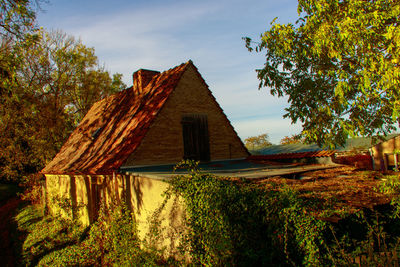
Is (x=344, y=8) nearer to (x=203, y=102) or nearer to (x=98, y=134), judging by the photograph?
(x=203, y=102)

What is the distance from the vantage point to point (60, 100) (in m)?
26.7

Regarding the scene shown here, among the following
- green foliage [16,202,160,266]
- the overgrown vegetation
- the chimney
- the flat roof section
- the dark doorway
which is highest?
the chimney

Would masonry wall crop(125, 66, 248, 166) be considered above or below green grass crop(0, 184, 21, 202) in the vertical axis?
above

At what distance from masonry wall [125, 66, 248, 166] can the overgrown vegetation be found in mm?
3022

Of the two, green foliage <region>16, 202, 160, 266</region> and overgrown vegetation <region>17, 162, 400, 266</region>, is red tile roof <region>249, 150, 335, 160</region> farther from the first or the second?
green foliage <region>16, 202, 160, 266</region>

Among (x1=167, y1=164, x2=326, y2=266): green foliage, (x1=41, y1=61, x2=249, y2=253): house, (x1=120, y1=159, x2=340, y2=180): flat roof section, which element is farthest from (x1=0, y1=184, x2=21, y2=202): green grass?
(x1=167, y1=164, x2=326, y2=266): green foliage

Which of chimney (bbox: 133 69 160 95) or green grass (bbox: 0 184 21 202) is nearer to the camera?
chimney (bbox: 133 69 160 95)

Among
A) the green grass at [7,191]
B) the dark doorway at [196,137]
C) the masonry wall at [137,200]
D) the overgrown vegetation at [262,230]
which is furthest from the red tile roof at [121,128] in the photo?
the green grass at [7,191]

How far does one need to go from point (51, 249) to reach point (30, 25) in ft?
30.9

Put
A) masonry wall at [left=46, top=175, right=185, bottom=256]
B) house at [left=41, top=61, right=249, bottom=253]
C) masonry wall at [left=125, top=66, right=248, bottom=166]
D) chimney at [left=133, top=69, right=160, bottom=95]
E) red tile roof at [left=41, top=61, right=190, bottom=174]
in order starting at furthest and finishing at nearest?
1. chimney at [left=133, top=69, right=160, bottom=95]
2. masonry wall at [left=125, top=66, right=248, bottom=166]
3. red tile roof at [left=41, top=61, right=190, bottom=174]
4. house at [left=41, top=61, right=249, bottom=253]
5. masonry wall at [left=46, top=175, right=185, bottom=256]

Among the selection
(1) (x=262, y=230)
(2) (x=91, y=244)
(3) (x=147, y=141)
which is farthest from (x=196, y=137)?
(1) (x=262, y=230)

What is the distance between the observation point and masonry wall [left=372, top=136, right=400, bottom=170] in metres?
23.5

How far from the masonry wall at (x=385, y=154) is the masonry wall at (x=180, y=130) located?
625 inches

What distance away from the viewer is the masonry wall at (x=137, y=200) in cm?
793
